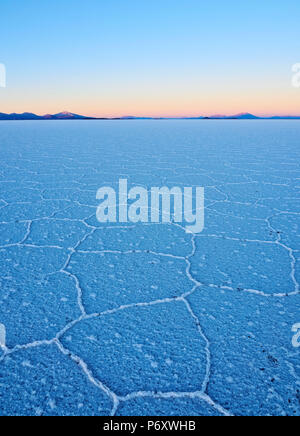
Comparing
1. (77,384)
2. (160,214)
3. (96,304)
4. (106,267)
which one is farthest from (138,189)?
(77,384)

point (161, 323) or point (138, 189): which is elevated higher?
point (138, 189)

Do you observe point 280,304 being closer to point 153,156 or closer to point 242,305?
point 242,305

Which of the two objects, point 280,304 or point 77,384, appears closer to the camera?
point 77,384

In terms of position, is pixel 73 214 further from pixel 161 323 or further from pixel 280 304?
pixel 280 304
